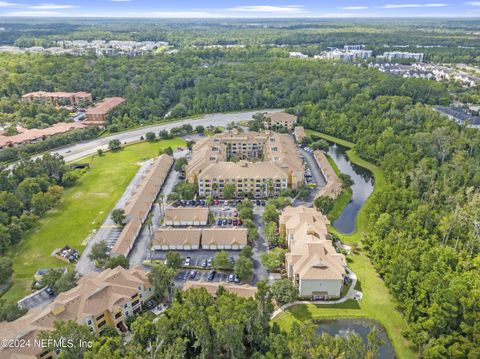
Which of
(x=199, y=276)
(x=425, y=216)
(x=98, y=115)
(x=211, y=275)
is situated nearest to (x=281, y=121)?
(x=98, y=115)

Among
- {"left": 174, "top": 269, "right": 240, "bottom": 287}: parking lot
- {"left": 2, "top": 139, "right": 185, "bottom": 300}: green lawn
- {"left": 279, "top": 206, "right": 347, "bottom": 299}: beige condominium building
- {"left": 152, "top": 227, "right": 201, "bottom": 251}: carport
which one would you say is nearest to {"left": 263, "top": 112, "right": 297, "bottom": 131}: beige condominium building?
{"left": 2, "top": 139, "right": 185, "bottom": 300}: green lawn

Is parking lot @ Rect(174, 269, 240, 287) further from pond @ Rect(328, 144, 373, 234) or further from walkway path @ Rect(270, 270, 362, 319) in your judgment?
pond @ Rect(328, 144, 373, 234)

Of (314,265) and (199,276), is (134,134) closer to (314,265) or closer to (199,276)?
(199,276)

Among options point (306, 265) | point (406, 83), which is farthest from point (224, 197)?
point (406, 83)

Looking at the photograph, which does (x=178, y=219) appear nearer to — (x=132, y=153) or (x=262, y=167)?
(x=262, y=167)

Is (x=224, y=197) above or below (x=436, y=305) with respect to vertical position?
below

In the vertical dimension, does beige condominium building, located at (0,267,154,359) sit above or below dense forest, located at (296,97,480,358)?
below

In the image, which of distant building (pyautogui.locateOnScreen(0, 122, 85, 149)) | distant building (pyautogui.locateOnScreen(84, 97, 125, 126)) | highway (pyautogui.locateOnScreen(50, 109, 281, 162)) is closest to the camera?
highway (pyautogui.locateOnScreen(50, 109, 281, 162))
